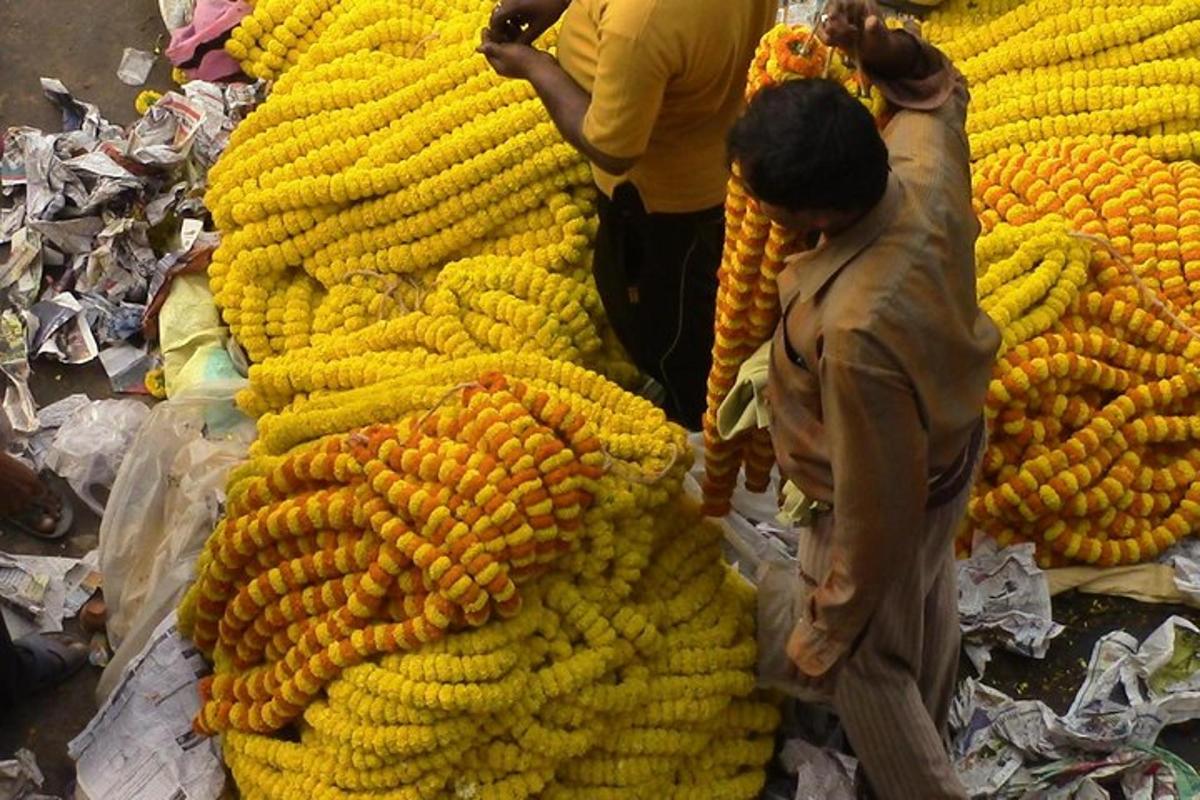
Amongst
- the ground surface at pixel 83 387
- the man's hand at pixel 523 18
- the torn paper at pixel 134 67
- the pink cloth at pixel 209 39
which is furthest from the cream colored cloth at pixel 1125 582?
the torn paper at pixel 134 67

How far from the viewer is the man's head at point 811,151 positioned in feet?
6.52

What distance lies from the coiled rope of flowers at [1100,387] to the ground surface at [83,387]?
151 millimetres

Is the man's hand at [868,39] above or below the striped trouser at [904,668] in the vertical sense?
above

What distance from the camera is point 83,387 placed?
3.73m

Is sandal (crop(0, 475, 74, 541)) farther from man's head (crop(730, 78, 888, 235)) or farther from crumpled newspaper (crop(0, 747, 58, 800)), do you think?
man's head (crop(730, 78, 888, 235))

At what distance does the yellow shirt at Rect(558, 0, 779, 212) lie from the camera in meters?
2.56

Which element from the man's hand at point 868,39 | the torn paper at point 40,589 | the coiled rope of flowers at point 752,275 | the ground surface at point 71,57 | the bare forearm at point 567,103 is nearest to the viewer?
the man's hand at point 868,39

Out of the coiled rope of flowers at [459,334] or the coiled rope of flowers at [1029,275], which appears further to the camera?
the coiled rope of flowers at [459,334]

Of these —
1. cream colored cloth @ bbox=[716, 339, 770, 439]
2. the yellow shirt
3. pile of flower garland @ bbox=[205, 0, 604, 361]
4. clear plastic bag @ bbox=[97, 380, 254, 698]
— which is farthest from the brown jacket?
clear plastic bag @ bbox=[97, 380, 254, 698]

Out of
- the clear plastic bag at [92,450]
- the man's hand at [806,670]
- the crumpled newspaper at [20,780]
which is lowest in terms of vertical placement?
the crumpled newspaper at [20,780]

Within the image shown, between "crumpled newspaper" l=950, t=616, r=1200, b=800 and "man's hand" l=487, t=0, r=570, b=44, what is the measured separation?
1.56m

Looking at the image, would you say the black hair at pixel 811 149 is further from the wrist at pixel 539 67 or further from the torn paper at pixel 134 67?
the torn paper at pixel 134 67

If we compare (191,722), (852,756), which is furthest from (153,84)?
(852,756)

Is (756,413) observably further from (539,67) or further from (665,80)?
(539,67)
